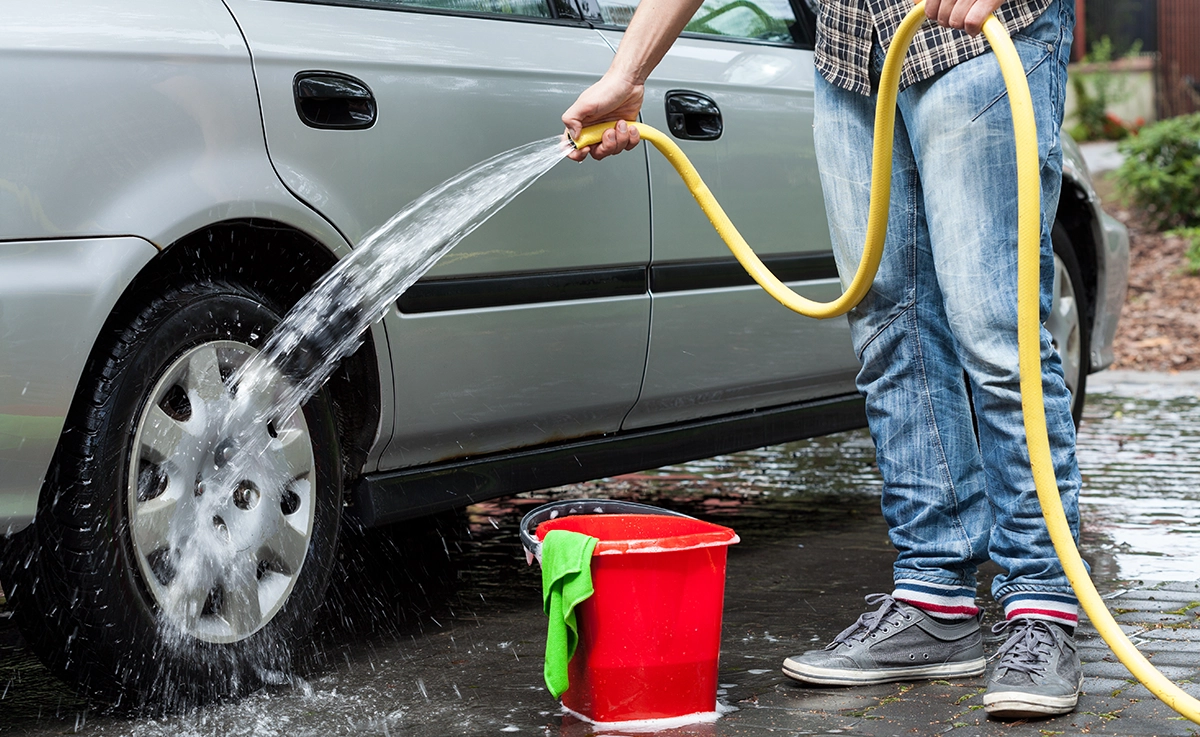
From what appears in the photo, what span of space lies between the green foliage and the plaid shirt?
14.3m

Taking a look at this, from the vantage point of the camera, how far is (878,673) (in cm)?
291

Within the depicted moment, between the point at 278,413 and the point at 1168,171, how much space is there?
11.6 meters

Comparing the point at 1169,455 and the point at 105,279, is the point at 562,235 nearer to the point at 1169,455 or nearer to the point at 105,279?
the point at 105,279

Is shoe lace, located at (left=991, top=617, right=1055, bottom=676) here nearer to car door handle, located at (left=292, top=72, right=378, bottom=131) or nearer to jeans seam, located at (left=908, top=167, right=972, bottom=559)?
jeans seam, located at (left=908, top=167, right=972, bottom=559)

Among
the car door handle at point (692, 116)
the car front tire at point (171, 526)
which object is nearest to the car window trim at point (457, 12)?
the car door handle at point (692, 116)

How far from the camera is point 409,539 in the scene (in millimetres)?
4461

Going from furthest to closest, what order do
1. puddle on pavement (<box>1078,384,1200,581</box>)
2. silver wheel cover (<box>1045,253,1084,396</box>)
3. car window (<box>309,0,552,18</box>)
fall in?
silver wheel cover (<box>1045,253,1084,396</box>)
puddle on pavement (<box>1078,384,1200,581</box>)
car window (<box>309,0,552,18</box>)

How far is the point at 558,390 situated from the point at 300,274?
702mm

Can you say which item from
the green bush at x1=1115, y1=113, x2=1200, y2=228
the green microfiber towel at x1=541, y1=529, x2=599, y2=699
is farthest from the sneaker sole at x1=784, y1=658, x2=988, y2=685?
the green bush at x1=1115, y1=113, x2=1200, y2=228

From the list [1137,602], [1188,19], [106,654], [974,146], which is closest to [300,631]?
[106,654]

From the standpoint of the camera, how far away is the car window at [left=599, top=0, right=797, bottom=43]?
149 inches

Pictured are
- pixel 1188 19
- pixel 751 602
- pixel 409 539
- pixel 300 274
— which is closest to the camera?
pixel 300 274

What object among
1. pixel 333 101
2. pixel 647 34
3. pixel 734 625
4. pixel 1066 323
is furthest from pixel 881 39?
pixel 1066 323

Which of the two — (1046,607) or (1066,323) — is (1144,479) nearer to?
(1066,323)
